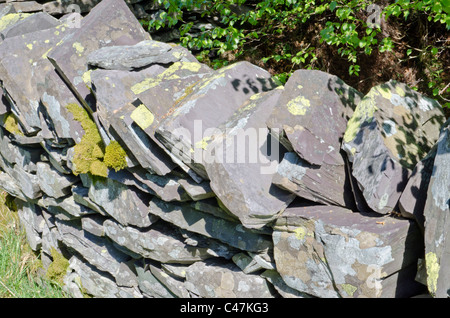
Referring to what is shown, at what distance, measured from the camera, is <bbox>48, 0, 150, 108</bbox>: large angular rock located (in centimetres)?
436

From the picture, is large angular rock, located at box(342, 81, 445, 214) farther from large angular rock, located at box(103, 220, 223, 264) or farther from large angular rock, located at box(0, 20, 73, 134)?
large angular rock, located at box(0, 20, 73, 134)

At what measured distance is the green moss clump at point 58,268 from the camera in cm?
570

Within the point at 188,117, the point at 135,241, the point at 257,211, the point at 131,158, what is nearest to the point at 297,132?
the point at 257,211

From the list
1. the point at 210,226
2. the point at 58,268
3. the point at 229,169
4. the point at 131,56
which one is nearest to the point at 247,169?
the point at 229,169

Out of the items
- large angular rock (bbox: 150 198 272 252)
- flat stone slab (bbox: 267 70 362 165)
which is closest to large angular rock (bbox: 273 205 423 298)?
large angular rock (bbox: 150 198 272 252)

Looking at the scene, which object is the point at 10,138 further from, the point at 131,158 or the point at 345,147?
the point at 345,147

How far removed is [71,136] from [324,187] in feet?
8.15

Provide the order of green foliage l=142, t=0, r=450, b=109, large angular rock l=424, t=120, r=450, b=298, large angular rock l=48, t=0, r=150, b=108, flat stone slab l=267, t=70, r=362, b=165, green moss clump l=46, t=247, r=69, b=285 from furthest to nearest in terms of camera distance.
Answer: green moss clump l=46, t=247, r=69, b=285 → green foliage l=142, t=0, r=450, b=109 → large angular rock l=48, t=0, r=150, b=108 → flat stone slab l=267, t=70, r=362, b=165 → large angular rock l=424, t=120, r=450, b=298

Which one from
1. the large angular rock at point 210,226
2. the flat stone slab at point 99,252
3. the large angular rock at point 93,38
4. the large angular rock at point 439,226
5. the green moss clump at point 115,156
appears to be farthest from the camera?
the flat stone slab at point 99,252

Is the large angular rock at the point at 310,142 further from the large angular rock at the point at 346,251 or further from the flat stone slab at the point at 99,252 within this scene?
the flat stone slab at the point at 99,252

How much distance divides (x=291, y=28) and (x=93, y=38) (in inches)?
116

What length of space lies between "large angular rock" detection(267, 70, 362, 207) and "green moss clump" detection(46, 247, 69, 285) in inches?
144

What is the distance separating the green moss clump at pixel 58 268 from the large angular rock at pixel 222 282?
7.67 feet

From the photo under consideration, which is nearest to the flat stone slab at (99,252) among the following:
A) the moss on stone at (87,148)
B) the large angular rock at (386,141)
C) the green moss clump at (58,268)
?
the green moss clump at (58,268)
